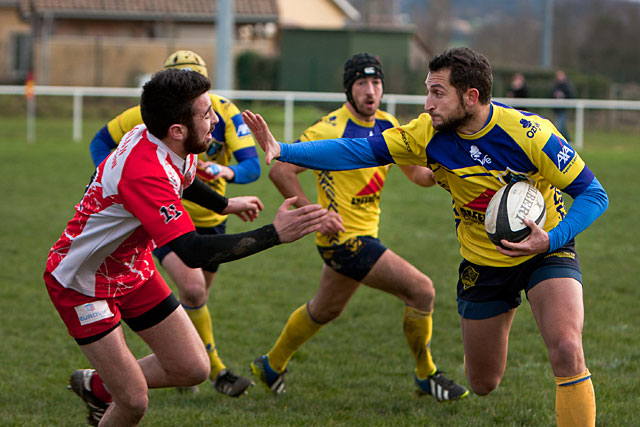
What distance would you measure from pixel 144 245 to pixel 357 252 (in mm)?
1809

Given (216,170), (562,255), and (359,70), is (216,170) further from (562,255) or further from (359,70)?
(562,255)

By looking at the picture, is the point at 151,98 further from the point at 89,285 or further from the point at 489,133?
the point at 489,133

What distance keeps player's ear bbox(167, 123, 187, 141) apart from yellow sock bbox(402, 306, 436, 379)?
2.36m

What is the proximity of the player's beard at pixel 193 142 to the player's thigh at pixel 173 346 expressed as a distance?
0.93 m

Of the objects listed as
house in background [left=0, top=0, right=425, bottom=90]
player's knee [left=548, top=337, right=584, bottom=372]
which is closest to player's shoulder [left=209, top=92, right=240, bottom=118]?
player's knee [left=548, top=337, right=584, bottom=372]

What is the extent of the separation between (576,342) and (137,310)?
220 cm

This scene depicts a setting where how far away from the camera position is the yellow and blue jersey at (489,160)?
4148mm

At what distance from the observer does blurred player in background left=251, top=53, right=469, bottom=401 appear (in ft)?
18.4

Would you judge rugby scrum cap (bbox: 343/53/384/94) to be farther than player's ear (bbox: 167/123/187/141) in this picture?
Yes

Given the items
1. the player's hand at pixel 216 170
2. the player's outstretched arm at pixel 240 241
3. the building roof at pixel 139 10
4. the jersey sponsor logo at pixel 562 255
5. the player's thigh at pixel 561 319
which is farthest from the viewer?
the building roof at pixel 139 10

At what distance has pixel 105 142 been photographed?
6.03 m

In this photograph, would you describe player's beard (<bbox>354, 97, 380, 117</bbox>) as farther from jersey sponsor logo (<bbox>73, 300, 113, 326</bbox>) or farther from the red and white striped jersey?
jersey sponsor logo (<bbox>73, 300, 113, 326</bbox>)

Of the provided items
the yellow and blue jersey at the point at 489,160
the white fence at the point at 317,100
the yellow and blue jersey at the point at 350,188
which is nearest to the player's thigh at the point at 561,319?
the yellow and blue jersey at the point at 489,160

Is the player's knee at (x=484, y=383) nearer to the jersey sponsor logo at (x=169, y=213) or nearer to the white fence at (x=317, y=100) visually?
the jersey sponsor logo at (x=169, y=213)
